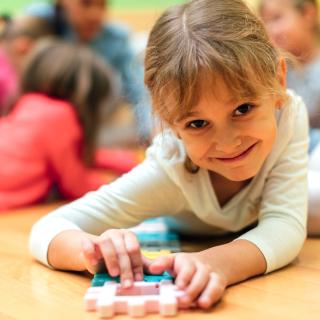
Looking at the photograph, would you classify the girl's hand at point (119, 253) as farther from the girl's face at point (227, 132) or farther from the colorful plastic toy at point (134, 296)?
the girl's face at point (227, 132)

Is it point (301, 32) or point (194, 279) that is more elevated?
point (301, 32)

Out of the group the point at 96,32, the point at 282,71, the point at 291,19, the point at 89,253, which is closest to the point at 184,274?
the point at 89,253

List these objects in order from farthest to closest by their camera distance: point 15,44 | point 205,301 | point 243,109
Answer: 1. point 15,44
2. point 243,109
3. point 205,301

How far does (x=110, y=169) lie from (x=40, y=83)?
0.35 m

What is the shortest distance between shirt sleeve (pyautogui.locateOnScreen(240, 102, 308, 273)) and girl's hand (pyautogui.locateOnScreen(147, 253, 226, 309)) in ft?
0.45

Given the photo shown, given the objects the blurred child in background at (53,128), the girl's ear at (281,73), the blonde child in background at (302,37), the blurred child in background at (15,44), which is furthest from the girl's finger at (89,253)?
the blurred child in background at (15,44)

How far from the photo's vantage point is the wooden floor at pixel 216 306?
2.23 ft

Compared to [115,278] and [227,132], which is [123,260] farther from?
[227,132]

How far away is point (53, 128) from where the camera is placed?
58.3 inches

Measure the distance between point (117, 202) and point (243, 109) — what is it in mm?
254

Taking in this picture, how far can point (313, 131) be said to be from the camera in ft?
4.60

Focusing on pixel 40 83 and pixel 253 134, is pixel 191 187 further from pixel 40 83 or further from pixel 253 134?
pixel 40 83

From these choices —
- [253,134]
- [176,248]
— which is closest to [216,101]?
[253,134]

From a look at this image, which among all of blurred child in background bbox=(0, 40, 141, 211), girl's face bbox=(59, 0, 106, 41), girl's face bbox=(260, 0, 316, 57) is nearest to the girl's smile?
blurred child in background bbox=(0, 40, 141, 211)
